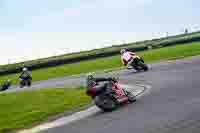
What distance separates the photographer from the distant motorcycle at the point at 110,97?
14.2m

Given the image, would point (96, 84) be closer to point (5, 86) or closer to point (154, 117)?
point (154, 117)

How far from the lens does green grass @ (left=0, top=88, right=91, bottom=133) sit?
1385 cm

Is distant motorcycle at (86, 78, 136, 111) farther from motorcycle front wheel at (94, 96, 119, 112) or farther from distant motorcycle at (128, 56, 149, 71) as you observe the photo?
distant motorcycle at (128, 56, 149, 71)

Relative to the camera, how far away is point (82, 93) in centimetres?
1914

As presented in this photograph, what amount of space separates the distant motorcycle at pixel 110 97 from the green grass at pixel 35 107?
1.20 meters

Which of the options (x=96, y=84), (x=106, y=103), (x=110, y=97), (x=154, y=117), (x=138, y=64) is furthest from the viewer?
(x=138, y=64)

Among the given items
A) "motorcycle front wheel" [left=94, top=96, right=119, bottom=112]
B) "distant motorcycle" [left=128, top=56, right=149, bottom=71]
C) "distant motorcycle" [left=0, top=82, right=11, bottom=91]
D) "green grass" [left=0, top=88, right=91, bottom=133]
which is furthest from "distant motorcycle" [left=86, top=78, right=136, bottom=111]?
"distant motorcycle" [left=0, top=82, right=11, bottom=91]

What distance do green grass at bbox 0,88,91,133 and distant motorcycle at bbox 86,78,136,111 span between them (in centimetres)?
120

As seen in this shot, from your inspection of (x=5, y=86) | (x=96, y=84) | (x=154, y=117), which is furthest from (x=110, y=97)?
(x=5, y=86)

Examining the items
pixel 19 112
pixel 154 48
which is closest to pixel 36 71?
pixel 154 48

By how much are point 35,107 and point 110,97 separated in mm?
3502

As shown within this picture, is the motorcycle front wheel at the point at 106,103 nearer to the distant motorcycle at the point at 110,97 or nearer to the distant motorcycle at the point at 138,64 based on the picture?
the distant motorcycle at the point at 110,97

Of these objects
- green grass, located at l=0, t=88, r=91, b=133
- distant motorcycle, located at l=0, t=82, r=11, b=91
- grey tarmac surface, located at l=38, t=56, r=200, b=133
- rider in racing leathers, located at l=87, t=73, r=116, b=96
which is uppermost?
rider in racing leathers, located at l=87, t=73, r=116, b=96

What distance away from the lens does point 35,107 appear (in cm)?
1647
